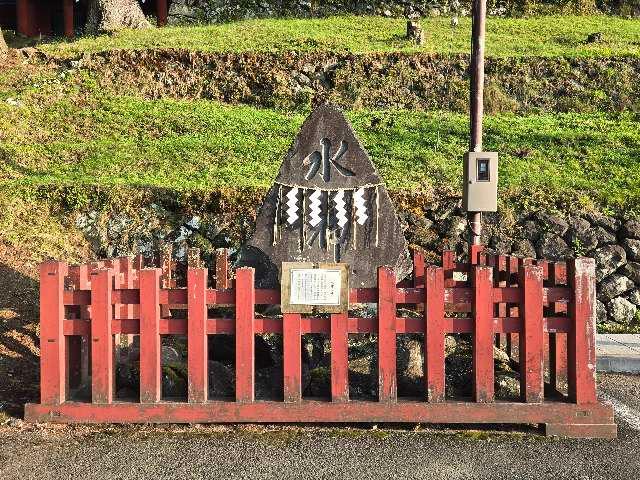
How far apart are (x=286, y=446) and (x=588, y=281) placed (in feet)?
7.93

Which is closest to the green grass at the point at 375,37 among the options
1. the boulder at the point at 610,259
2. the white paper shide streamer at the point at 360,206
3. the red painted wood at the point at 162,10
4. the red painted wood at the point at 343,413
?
the red painted wood at the point at 162,10

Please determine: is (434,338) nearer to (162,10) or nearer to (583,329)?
(583,329)

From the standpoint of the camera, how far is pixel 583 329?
15.9 feet

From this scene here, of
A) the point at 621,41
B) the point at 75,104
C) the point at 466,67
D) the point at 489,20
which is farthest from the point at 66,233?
the point at 489,20

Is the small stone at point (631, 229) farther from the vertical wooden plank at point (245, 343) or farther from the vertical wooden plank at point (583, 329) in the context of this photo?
the vertical wooden plank at point (245, 343)

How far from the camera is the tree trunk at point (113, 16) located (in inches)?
768

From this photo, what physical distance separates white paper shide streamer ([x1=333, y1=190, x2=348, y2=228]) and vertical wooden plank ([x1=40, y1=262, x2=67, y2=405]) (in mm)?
2720

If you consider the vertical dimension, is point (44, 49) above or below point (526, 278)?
above

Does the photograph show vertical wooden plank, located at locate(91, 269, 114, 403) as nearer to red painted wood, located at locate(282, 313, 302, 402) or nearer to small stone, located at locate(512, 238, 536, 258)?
red painted wood, located at locate(282, 313, 302, 402)

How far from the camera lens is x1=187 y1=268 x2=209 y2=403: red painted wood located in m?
Result: 4.87

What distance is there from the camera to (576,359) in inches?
191

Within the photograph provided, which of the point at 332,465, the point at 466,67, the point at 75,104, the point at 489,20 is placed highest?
the point at 489,20

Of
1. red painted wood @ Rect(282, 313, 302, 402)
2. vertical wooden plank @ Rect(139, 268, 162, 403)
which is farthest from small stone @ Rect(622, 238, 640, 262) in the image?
vertical wooden plank @ Rect(139, 268, 162, 403)

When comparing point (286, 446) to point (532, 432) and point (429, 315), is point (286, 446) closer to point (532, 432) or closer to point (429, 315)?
point (429, 315)
